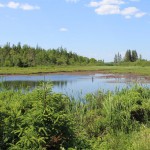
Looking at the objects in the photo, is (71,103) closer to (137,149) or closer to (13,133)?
(137,149)

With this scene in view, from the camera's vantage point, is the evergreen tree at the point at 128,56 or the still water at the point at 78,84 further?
the evergreen tree at the point at 128,56

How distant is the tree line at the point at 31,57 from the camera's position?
9745cm

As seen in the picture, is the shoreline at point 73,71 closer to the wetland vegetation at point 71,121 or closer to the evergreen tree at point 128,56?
the wetland vegetation at point 71,121

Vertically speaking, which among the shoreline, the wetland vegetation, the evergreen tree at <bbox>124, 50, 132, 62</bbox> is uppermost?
the evergreen tree at <bbox>124, 50, 132, 62</bbox>

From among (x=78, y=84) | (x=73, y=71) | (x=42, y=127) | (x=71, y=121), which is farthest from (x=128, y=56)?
(x=42, y=127)

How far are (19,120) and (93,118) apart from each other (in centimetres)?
493

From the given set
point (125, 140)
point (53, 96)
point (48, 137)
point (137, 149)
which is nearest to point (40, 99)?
point (53, 96)

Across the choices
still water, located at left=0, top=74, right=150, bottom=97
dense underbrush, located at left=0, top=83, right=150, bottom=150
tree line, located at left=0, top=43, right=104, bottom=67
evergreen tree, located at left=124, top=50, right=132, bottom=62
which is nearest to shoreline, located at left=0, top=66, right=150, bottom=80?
tree line, located at left=0, top=43, right=104, bottom=67

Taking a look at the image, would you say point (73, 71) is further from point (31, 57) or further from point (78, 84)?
point (78, 84)

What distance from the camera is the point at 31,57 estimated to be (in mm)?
106062

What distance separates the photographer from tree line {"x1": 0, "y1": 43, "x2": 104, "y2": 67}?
320ft

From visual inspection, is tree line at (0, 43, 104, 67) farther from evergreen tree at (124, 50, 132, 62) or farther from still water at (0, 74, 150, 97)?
still water at (0, 74, 150, 97)

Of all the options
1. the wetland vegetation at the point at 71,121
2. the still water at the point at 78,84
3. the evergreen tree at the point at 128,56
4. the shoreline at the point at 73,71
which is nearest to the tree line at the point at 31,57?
the shoreline at the point at 73,71

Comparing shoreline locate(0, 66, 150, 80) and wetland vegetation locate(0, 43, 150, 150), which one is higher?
wetland vegetation locate(0, 43, 150, 150)
